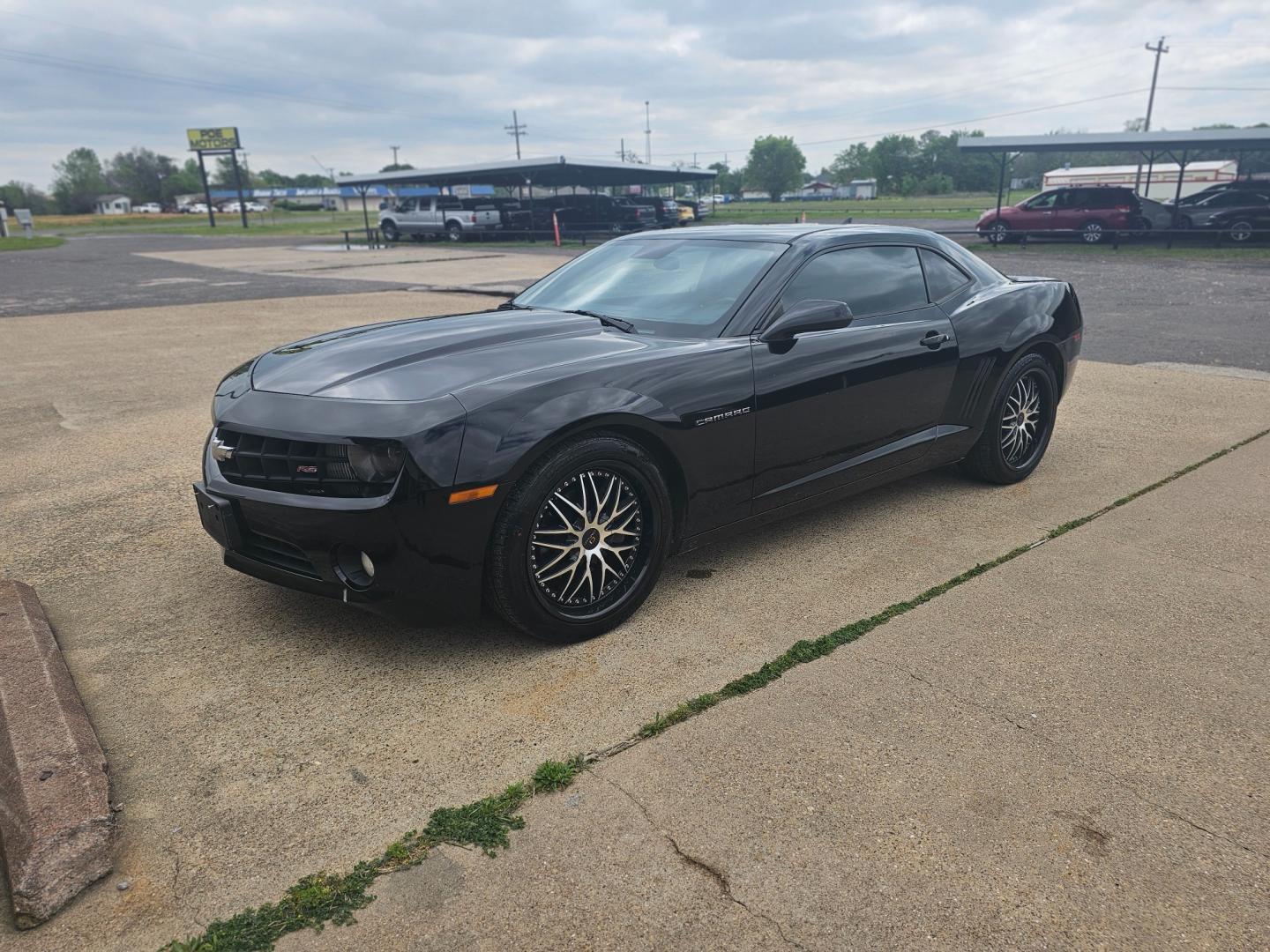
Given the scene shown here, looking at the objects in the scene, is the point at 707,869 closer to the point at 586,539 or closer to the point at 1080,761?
the point at 1080,761

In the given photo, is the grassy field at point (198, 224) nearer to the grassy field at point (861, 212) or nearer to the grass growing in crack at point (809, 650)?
the grassy field at point (861, 212)

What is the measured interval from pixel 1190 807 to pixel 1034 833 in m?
0.47

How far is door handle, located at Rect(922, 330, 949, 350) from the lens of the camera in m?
4.46

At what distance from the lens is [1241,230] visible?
24297mm

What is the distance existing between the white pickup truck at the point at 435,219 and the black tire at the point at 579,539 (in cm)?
3424

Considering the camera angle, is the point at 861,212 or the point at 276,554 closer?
the point at 276,554

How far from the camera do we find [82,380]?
845 centimetres

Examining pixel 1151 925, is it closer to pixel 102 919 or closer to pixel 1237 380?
pixel 102 919

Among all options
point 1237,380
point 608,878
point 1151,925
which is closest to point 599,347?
point 608,878

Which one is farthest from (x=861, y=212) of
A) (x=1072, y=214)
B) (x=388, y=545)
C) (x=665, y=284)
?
(x=388, y=545)

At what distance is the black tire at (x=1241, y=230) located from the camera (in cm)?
2422

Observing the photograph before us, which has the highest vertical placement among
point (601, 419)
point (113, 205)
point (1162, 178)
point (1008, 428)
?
point (113, 205)

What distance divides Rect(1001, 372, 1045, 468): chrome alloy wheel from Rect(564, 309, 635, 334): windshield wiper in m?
2.27

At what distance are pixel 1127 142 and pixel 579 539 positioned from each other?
2809cm
